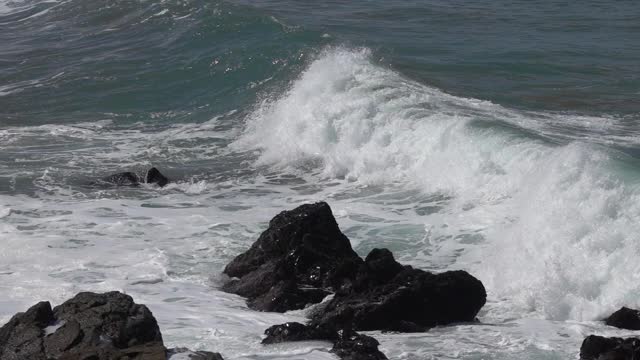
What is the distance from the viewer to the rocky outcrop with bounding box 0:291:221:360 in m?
10.6

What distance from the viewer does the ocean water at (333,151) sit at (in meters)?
14.3

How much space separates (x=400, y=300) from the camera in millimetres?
12797

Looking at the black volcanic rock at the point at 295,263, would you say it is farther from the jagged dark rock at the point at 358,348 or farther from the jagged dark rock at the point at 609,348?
the jagged dark rock at the point at 609,348

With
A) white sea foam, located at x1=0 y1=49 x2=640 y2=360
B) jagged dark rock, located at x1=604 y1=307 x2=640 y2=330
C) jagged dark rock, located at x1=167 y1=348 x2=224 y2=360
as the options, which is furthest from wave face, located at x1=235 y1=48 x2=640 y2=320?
jagged dark rock, located at x1=167 y1=348 x2=224 y2=360

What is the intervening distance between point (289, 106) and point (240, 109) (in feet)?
6.09

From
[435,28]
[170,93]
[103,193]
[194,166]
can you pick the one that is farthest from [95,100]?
[435,28]

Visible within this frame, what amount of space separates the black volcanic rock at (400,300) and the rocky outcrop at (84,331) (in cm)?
238

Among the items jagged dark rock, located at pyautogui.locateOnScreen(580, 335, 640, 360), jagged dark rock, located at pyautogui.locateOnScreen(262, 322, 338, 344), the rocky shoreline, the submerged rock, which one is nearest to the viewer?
jagged dark rock, located at pyautogui.locateOnScreen(580, 335, 640, 360)

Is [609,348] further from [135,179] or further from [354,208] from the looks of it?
[135,179]

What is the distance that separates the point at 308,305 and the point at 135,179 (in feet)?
25.1

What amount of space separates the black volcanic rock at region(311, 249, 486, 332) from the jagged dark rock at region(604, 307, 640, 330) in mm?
1495

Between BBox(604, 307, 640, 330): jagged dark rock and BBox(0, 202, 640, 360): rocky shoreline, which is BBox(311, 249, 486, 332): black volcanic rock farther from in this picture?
BBox(604, 307, 640, 330): jagged dark rock

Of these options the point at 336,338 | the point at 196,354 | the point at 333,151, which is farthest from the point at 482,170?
the point at 196,354

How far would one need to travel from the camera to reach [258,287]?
14203mm
